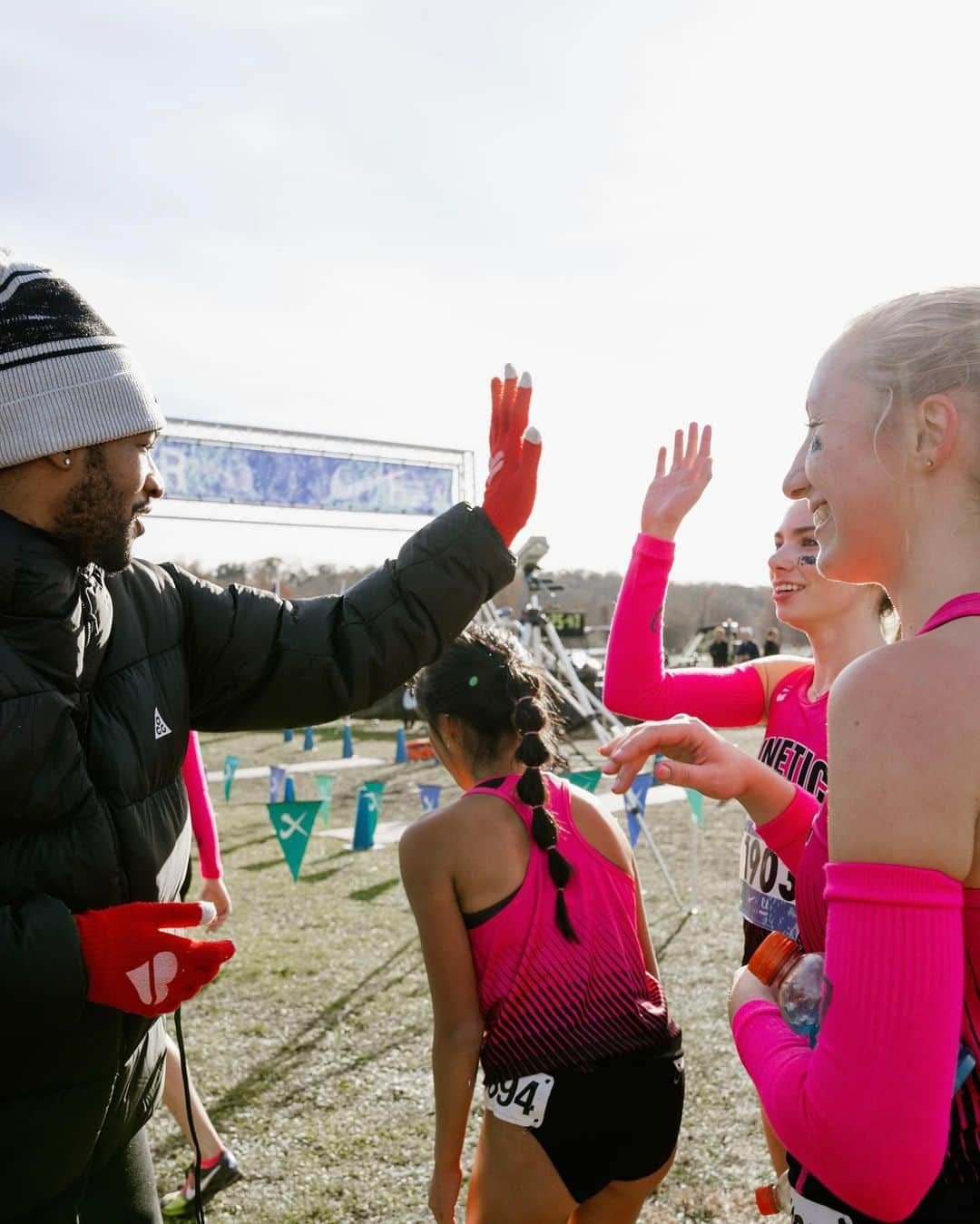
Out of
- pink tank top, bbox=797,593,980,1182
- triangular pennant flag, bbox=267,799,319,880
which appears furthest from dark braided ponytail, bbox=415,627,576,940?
triangular pennant flag, bbox=267,799,319,880

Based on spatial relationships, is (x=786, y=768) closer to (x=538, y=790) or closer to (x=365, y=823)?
(x=538, y=790)

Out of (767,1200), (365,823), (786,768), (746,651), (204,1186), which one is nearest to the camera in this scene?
(767,1200)

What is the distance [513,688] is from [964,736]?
5.11ft

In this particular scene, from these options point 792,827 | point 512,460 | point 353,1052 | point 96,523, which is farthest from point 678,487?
point 353,1052

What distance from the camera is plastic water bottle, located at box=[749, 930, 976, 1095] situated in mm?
1200

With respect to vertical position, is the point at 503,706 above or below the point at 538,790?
above

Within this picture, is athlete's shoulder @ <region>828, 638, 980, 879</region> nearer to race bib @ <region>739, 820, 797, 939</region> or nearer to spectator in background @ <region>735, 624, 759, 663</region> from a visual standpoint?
race bib @ <region>739, 820, 797, 939</region>

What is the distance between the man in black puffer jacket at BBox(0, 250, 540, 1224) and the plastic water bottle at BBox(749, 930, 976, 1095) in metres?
0.92

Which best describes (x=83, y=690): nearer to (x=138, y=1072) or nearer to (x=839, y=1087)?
(x=138, y=1072)

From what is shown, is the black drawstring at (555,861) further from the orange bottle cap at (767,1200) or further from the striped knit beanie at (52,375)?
the striped knit beanie at (52,375)

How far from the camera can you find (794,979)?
4.06ft

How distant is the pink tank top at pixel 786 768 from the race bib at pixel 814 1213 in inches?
50.7

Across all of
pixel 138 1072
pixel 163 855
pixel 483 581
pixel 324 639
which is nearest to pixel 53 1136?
pixel 138 1072

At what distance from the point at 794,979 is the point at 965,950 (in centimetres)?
24
